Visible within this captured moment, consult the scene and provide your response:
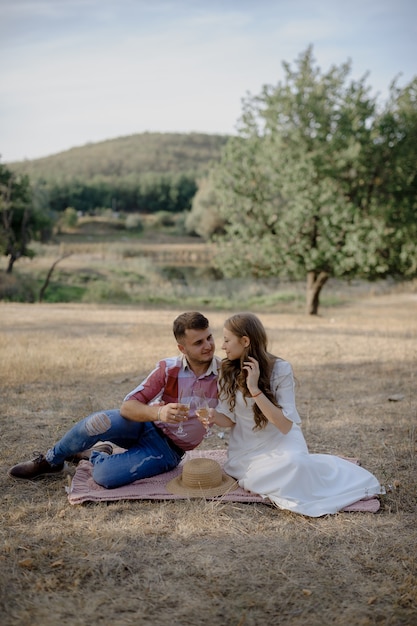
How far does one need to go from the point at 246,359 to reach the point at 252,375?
24 cm

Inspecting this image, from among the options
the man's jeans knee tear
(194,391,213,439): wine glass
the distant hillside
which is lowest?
the man's jeans knee tear

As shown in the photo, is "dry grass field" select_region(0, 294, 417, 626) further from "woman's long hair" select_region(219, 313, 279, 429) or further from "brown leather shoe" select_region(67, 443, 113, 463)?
"woman's long hair" select_region(219, 313, 279, 429)

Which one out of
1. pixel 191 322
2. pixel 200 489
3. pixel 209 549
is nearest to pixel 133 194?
pixel 191 322

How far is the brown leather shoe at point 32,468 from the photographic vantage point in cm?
531

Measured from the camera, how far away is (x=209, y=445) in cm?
673

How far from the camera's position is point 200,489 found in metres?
5.00

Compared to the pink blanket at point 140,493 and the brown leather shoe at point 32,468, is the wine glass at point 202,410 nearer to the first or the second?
the pink blanket at point 140,493

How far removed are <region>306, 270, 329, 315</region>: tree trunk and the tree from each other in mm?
14396

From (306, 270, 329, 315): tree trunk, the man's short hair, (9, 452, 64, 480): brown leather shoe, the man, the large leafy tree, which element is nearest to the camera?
the man's short hair

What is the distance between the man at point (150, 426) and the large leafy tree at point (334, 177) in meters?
13.6

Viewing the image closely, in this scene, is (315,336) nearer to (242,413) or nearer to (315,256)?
(315,256)

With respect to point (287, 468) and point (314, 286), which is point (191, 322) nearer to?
point (287, 468)

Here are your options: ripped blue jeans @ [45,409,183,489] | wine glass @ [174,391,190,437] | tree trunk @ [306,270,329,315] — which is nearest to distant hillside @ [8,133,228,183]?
tree trunk @ [306,270,329,315]

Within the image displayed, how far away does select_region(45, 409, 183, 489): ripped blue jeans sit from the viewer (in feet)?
16.6
